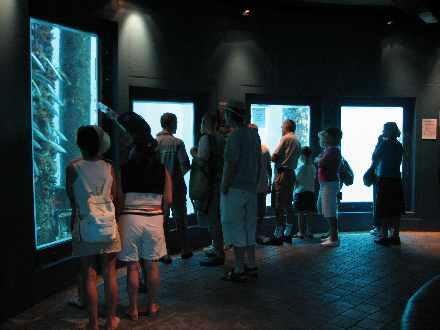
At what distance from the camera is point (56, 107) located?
19.3ft

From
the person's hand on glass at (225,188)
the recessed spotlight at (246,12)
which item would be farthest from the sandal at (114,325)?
the recessed spotlight at (246,12)

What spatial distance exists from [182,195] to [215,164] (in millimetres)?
639

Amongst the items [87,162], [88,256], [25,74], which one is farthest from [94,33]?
[88,256]

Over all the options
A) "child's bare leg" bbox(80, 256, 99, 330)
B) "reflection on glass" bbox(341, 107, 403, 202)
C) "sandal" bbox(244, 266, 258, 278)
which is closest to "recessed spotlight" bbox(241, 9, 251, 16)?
"reflection on glass" bbox(341, 107, 403, 202)

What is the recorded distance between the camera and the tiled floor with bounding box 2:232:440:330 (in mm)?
4648

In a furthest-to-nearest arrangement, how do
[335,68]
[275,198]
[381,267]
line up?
[335,68] → [275,198] → [381,267]

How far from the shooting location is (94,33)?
6301mm

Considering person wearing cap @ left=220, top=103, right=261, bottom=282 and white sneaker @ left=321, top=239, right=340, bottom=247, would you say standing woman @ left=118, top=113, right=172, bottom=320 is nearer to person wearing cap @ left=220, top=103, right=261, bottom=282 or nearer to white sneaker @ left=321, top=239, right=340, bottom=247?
person wearing cap @ left=220, top=103, right=261, bottom=282

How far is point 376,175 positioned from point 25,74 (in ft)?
17.4

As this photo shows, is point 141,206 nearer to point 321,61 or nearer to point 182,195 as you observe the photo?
point 182,195

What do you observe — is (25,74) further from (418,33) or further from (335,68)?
(418,33)

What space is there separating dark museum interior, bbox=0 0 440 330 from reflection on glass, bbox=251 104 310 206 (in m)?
0.02

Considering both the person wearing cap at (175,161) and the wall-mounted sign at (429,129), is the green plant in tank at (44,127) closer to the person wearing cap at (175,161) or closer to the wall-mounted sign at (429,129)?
the person wearing cap at (175,161)

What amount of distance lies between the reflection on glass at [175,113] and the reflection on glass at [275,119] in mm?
1291
